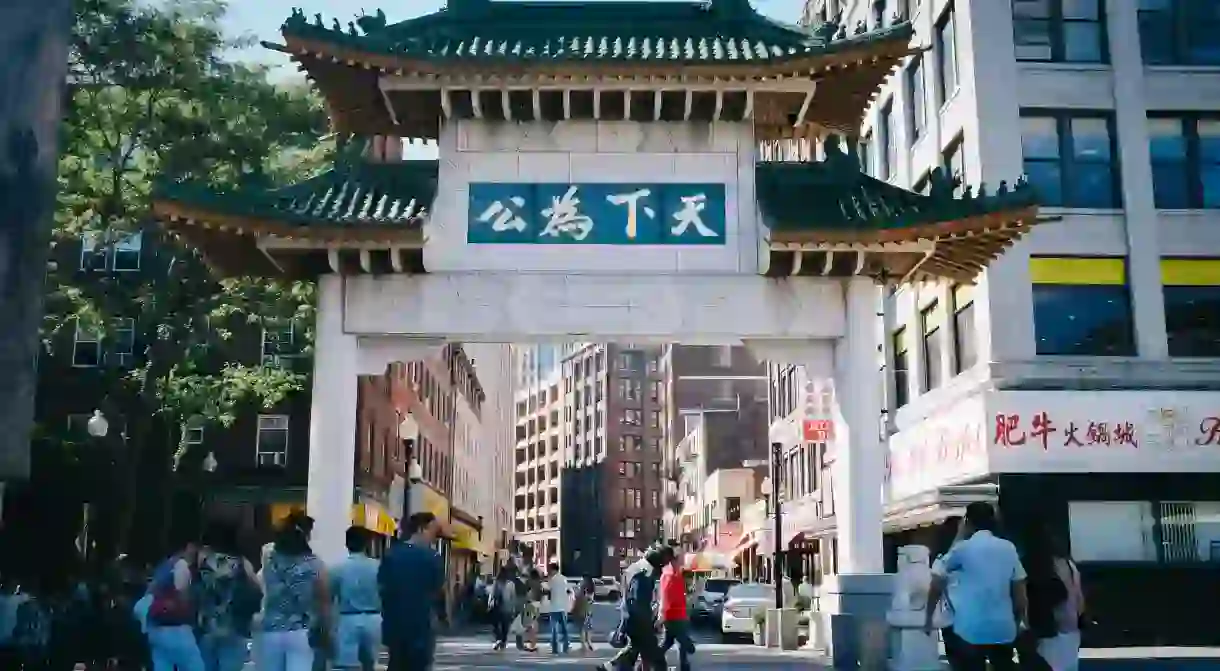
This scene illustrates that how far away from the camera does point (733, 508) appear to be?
69.2 m

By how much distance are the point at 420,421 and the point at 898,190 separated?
2989 centimetres

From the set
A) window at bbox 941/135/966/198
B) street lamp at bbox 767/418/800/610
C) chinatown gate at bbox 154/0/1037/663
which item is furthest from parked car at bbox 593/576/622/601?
chinatown gate at bbox 154/0/1037/663

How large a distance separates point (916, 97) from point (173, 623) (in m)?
22.4

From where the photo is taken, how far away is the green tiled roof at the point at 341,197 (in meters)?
13.6

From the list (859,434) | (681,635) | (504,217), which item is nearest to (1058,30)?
(859,434)

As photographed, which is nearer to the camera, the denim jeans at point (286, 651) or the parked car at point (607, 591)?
the denim jeans at point (286, 651)

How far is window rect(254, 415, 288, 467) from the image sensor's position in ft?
114

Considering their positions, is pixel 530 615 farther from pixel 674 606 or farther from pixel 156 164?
pixel 156 164

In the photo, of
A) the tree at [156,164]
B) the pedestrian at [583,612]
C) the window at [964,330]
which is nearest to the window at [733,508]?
the pedestrian at [583,612]

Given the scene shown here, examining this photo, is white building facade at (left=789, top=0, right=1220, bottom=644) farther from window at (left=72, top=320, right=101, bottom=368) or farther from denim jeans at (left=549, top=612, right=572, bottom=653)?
window at (left=72, top=320, right=101, bottom=368)

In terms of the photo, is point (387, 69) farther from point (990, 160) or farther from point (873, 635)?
point (990, 160)

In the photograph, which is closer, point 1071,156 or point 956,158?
point 1071,156

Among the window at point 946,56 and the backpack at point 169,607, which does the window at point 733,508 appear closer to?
the window at point 946,56

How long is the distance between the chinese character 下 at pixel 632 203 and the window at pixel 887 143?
52.2ft
